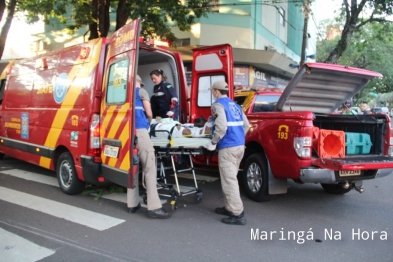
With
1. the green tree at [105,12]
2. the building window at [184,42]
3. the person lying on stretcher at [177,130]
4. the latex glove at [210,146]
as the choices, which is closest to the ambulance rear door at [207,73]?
the person lying on stretcher at [177,130]

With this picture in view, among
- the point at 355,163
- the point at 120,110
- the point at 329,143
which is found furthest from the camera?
the point at 329,143


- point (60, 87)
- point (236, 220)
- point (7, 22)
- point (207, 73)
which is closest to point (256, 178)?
point (236, 220)

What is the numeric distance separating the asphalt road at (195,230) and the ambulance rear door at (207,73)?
72.7 inches

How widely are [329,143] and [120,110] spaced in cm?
288

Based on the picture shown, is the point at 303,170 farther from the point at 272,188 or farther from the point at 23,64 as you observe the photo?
the point at 23,64

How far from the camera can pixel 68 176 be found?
585 centimetres

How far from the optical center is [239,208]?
15.0 feet

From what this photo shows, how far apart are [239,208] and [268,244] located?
0.69 m

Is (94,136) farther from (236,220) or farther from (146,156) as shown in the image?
(236,220)

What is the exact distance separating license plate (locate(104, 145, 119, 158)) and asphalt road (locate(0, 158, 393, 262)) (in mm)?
833

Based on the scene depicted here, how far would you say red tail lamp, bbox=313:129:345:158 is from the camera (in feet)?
15.6

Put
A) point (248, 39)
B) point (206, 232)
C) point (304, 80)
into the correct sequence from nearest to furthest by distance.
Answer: point (206, 232) < point (304, 80) < point (248, 39)

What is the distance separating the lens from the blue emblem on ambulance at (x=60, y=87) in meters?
5.83

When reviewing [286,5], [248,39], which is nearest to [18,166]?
[248,39]
